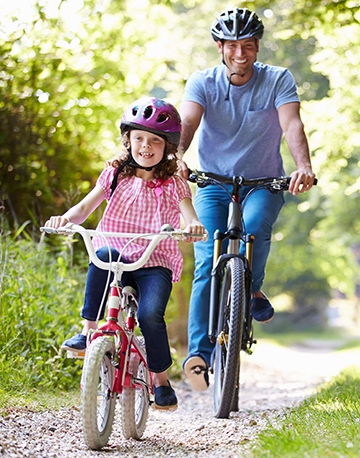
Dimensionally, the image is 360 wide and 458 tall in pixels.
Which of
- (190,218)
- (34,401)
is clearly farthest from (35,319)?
(190,218)

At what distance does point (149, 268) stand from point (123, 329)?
377 mm

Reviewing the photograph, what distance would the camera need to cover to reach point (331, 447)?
2.57 meters

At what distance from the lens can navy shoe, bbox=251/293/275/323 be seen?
4.45m

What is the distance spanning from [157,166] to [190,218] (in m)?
0.38

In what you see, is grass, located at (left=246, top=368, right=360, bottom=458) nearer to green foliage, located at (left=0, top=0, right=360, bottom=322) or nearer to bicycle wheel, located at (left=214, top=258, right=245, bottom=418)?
bicycle wheel, located at (left=214, top=258, right=245, bottom=418)

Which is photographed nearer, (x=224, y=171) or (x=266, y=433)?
(x=266, y=433)

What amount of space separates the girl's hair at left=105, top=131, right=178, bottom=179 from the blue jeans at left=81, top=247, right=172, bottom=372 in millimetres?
491

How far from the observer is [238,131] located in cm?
434

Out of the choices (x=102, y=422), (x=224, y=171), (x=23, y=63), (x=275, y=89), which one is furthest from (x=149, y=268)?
(x=23, y=63)

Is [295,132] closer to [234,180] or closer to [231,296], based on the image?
[234,180]

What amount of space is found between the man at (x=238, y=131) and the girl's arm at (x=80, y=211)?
0.77 m

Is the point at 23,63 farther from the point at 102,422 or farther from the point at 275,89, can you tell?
the point at 102,422

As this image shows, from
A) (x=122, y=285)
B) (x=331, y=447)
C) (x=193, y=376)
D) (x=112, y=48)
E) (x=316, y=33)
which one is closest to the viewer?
(x=331, y=447)

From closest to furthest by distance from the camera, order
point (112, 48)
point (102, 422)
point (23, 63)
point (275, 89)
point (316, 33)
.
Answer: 1. point (102, 422)
2. point (275, 89)
3. point (23, 63)
4. point (112, 48)
5. point (316, 33)
